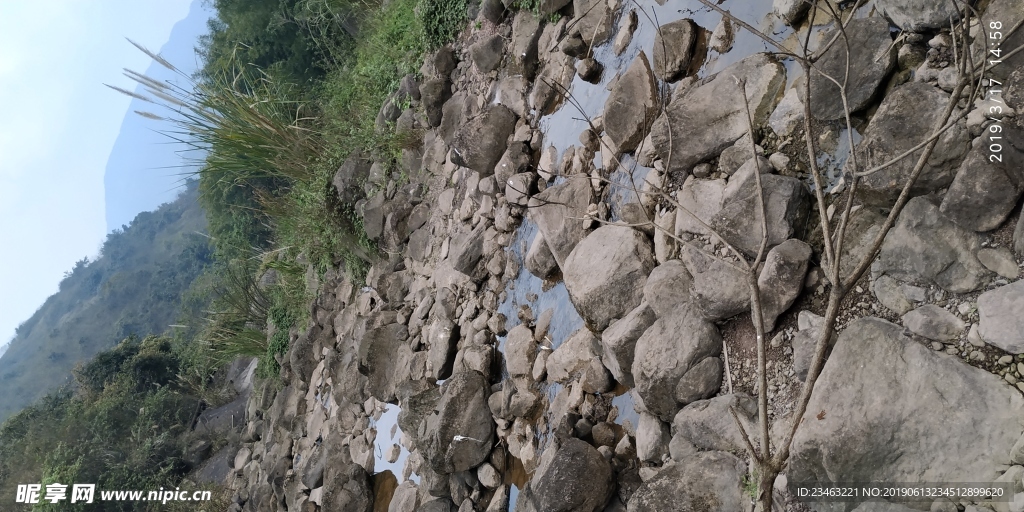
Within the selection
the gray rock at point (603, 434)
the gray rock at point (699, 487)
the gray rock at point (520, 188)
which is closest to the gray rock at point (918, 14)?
the gray rock at point (699, 487)

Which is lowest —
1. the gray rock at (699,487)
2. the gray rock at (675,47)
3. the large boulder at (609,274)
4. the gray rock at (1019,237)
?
the gray rock at (699,487)

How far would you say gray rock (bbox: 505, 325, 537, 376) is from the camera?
2498mm

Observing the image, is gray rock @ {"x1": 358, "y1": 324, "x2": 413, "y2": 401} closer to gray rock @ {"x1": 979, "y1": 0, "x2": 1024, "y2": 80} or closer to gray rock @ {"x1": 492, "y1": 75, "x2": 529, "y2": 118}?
gray rock @ {"x1": 492, "y1": 75, "x2": 529, "y2": 118}

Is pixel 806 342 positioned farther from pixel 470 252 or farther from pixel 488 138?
pixel 488 138

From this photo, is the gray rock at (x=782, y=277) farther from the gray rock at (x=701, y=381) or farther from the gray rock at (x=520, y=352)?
the gray rock at (x=520, y=352)

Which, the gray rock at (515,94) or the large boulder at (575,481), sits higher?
the gray rock at (515,94)

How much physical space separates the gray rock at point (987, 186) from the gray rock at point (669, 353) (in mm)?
651

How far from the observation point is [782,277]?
1.49 m

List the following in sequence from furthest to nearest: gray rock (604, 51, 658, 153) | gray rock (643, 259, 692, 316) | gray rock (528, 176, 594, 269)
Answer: gray rock (528, 176, 594, 269) → gray rock (604, 51, 658, 153) → gray rock (643, 259, 692, 316)

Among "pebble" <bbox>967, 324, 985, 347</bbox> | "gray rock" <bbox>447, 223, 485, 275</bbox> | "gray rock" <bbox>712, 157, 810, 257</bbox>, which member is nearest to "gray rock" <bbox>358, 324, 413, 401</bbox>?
"gray rock" <bbox>447, 223, 485, 275</bbox>

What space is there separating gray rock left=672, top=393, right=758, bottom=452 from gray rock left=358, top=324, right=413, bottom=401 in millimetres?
2193

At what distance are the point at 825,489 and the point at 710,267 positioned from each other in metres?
0.63

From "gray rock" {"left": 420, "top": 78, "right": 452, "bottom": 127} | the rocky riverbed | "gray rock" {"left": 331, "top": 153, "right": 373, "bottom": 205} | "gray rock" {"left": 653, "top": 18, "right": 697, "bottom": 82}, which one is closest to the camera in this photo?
the rocky riverbed

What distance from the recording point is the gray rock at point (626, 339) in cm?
184
